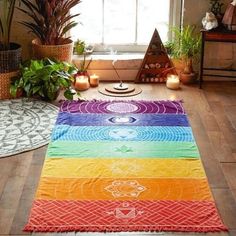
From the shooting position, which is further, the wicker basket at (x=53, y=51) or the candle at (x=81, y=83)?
the candle at (x=81, y=83)

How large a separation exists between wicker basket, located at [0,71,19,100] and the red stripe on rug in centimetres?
177

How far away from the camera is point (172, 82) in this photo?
4.61 metres

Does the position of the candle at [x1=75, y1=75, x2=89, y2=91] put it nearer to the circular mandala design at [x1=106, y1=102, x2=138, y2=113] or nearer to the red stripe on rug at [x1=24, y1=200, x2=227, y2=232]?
the circular mandala design at [x1=106, y1=102, x2=138, y2=113]

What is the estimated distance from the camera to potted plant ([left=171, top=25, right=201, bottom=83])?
15.2 feet

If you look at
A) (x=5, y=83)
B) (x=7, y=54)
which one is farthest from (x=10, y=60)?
(x=5, y=83)

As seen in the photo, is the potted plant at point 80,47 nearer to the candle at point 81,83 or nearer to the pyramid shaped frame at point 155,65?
the candle at point 81,83

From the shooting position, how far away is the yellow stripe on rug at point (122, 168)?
3.03m

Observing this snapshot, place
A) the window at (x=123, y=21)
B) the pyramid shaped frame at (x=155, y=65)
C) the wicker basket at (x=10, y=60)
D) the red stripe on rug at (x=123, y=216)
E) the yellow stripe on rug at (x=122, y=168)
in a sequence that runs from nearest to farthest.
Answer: the red stripe on rug at (x=123, y=216) < the yellow stripe on rug at (x=122, y=168) < the wicker basket at (x=10, y=60) < the pyramid shaped frame at (x=155, y=65) < the window at (x=123, y=21)

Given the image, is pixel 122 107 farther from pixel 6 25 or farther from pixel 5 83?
pixel 6 25

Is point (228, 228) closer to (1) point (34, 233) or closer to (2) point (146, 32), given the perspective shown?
(1) point (34, 233)

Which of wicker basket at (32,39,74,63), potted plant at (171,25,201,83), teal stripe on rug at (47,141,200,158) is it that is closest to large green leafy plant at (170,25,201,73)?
potted plant at (171,25,201,83)

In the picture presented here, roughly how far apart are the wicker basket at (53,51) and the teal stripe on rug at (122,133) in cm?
94

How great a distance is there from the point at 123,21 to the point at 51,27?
879mm

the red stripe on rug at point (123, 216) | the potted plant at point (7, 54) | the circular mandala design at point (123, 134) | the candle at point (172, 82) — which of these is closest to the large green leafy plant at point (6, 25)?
the potted plant at point (7, 54)
